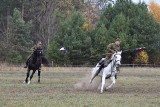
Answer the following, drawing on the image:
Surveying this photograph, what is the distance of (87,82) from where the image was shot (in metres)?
22.9

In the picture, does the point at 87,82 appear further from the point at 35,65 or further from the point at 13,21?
the point at 13,21

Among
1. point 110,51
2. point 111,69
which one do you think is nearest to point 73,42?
point 111,69

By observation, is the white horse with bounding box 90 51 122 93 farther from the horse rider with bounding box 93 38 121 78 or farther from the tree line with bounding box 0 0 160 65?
the tree line with bounding box 0 0 160 65

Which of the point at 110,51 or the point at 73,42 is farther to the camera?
the point at 73,42

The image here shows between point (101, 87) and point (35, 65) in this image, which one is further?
point (35, 65)

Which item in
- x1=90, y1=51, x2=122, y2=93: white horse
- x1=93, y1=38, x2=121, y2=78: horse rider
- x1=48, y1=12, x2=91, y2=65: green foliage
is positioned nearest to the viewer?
x1=90, y1=51, x2=122, y2=93: white horse

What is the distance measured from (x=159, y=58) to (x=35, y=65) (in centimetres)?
5335

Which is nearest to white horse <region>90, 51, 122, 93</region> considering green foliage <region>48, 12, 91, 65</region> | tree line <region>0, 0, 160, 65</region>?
tree line <region>0, 0, 160, 65</region>

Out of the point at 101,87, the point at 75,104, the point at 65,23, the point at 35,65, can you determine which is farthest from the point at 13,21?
the point at 75,104

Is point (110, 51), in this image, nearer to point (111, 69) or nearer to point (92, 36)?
point (111, 69)

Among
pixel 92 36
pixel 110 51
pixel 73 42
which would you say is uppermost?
pixel 110 51

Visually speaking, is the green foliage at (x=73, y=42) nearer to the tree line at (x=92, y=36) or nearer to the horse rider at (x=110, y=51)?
the tree line at (x=92, y=36)

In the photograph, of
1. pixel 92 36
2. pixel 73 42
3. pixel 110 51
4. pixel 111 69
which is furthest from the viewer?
pixel 92 36

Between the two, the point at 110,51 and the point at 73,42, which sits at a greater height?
the point at 110,51
